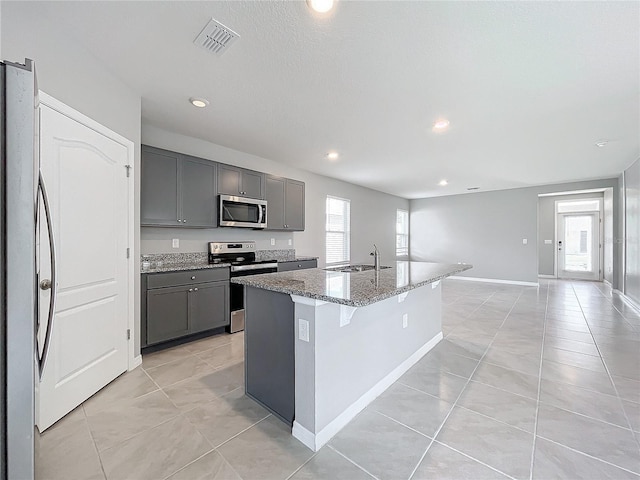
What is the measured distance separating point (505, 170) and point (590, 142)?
152cm

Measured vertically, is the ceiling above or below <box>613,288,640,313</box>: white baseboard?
above

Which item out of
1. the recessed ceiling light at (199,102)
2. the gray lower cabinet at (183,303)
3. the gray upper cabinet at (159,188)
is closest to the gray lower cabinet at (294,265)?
the gray lower cabinet at (183,303)

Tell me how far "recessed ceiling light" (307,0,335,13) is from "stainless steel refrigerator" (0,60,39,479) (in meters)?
1.33

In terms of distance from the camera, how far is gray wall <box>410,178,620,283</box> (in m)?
6.91

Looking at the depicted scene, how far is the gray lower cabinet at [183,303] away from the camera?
2766 mm

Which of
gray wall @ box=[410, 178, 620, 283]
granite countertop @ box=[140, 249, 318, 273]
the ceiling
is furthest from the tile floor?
gray wall @ box=[410, 178, 620, 283]

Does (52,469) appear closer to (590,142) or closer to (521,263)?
(590,142)

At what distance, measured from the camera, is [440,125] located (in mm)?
3217

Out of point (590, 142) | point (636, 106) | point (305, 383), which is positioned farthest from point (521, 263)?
point (305, 383)

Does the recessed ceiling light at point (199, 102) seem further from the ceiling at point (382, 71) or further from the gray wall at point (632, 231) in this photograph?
the gray wall at point (632, 231)

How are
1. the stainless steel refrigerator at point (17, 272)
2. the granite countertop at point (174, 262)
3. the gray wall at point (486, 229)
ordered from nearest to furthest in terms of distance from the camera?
the stainless steel refrigerator at point (17, 272) → the granite countertop at point (174, 262) → the gray wall at point (486, 229)

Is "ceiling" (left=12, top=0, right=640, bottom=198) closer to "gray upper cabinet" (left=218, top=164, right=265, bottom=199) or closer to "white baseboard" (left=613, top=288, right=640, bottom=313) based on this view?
"gray upper cabinet" (left=218, top=164, right=265, bottom=199)

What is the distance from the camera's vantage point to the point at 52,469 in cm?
144

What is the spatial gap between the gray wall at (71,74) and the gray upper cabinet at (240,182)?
1.18 metres
